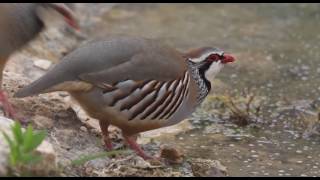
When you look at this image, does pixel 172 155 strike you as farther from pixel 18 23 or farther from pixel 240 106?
pixel 240 106

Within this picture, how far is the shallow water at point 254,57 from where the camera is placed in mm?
6059

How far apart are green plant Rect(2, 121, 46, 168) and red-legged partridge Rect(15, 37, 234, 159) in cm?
58

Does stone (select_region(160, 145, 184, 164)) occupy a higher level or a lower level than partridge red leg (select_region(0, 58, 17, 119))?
lower

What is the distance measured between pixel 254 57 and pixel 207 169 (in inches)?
137

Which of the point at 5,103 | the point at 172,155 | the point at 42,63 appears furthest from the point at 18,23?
the point at 42,63

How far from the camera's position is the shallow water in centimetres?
606

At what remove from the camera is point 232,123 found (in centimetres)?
673

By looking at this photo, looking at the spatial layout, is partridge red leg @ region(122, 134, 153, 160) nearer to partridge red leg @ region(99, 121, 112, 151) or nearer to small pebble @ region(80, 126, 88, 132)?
partridge red leg @ region(99, 121, 112, 151)

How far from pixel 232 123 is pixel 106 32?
3.07 metres

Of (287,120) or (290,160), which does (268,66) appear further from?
(290,160)

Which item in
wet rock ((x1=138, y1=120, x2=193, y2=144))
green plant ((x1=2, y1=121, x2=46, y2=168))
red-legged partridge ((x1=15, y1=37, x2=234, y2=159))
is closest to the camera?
green plant ((x1=2, y1=121, x2=46, y2=168))

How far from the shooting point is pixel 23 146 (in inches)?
167

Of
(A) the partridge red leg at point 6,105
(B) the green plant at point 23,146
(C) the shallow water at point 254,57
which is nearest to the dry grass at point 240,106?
(C) the shallow water at point 254,57

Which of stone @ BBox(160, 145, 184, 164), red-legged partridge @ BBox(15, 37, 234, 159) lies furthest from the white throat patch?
stone @ BBox(160, 145, 184, 164)
